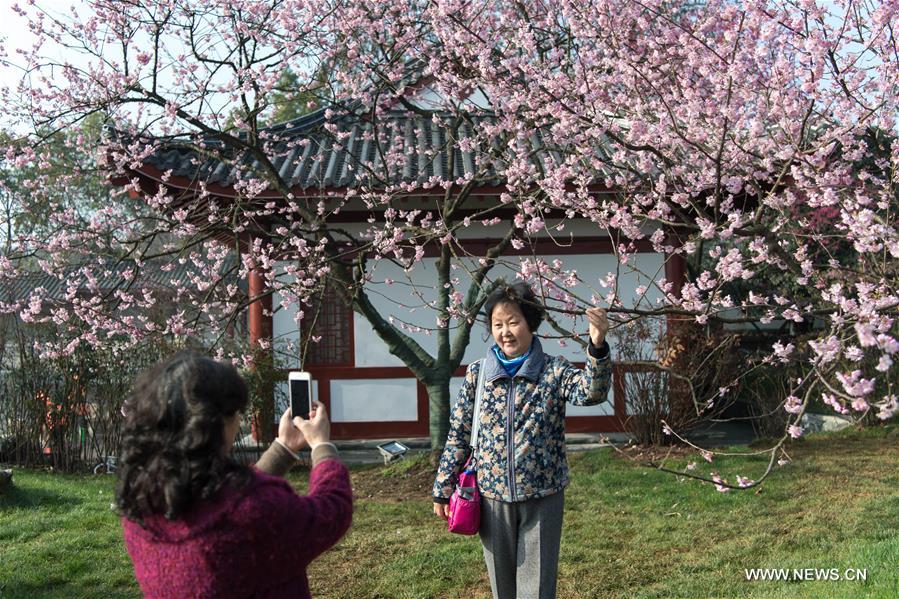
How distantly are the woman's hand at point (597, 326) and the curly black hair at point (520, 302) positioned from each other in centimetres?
32

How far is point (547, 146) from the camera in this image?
247 inches

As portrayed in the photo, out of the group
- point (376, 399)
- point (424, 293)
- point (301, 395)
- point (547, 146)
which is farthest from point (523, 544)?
point (376, 399)

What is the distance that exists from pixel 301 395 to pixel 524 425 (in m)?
1.14

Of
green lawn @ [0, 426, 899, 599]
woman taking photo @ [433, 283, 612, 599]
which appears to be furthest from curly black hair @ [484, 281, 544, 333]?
green lawn @ [0, 426, 899, 599]

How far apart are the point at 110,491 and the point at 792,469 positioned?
595cm

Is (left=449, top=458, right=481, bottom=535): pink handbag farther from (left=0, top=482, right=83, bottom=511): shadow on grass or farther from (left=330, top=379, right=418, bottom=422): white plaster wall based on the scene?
(left=330, top=379, right=418, bottom=422): white plaster wall

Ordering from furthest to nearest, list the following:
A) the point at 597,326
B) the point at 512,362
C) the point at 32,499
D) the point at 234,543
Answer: the point at 32,499
the point at 512,362
the point at 597,326
the point at 234,543

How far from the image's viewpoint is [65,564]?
5027 millimetres

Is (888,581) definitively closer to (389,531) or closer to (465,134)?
(389,531)

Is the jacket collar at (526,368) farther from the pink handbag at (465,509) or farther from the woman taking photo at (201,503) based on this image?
the woman taking photo at (201,503)

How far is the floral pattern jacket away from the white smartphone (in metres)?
1.09

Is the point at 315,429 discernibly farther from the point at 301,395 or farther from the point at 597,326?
the point at 597,326

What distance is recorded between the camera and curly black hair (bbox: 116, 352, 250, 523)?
65.2 inches

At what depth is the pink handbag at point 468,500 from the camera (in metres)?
3.08
